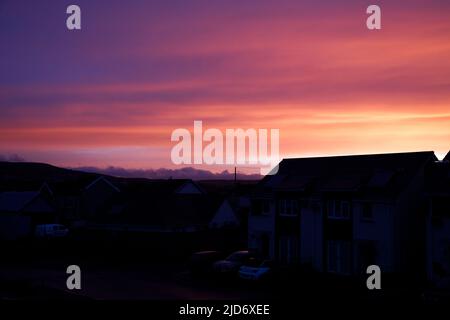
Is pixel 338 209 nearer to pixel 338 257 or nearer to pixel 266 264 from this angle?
pixel 338 257

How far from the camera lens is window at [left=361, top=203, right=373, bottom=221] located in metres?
35.4

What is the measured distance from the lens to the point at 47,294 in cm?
2870

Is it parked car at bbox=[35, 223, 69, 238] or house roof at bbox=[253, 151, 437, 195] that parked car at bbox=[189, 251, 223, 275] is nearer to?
house roof at bbox=[253, 151, 437, 195]

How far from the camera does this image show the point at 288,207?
4097 centimetres

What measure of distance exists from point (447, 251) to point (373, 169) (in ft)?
26.8

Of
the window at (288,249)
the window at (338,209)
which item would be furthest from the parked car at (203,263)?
the window at (338,209)

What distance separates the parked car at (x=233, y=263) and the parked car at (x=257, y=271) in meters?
0.84

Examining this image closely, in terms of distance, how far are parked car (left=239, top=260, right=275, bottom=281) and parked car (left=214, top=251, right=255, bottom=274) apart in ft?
2.77

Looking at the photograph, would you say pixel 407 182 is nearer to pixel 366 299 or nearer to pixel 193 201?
pixel 366 299

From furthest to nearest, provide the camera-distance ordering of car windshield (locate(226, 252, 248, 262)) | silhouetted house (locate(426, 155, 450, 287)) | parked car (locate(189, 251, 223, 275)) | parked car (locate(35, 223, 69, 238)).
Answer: parked car (locate(35, 223, 69, 238))
car windshield (locate(226, 252, 248, 262))
parked car (locate(189, 251, 223, 275))
silhouetted house (locate(426, 155, 450, 287))

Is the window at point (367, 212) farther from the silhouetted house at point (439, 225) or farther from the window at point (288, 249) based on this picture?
the window at point (288, 249)

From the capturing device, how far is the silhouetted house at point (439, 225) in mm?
31500

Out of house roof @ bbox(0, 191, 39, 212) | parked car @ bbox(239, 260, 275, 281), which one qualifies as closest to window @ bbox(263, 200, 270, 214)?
parked car @ bbox(239, 260, 275, 281)
